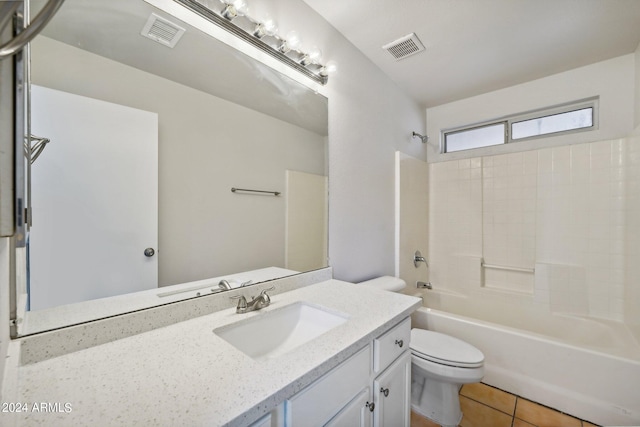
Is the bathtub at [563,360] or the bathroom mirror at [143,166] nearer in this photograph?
the bathroom mirror at [143,166]

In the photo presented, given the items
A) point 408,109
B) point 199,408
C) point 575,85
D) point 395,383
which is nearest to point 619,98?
point 575,85

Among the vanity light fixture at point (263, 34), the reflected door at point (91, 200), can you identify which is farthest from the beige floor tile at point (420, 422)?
the vanity light fixture at point (263, 34)

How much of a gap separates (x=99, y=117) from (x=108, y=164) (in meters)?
0.15

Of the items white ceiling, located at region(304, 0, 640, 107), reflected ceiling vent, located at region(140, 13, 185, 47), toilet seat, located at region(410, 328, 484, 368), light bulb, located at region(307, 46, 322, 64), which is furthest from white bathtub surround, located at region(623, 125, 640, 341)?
reflected ceiling vent, located at region(140, 13, 185, 47)

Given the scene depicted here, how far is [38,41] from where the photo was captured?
0.74 metres

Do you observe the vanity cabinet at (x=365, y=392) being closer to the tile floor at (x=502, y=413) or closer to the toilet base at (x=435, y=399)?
the toilet base at (x=435, y=399)

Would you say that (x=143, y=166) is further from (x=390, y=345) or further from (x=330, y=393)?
(x=390, y=345)

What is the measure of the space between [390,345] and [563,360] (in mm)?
1430

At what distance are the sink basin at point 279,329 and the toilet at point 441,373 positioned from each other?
0.79m

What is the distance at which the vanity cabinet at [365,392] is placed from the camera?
699 millimetres

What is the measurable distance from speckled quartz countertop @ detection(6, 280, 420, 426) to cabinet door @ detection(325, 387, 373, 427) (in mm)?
187

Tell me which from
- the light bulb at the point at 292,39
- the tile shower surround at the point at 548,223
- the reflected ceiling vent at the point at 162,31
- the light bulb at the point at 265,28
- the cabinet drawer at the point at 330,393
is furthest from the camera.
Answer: the tile shower surround at the point at 548,223

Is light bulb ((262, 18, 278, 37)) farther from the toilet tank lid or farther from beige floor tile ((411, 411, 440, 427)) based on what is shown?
beige floor tile ((411, 411, 440, 427))

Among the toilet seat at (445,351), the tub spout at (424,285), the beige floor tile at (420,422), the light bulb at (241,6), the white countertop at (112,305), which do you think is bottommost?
the beige floor tile at (420,422)
